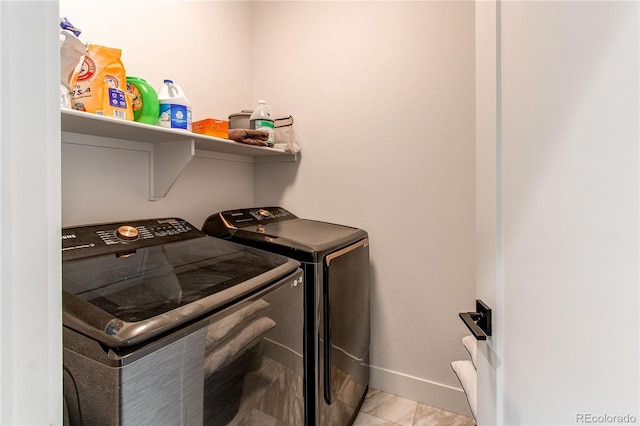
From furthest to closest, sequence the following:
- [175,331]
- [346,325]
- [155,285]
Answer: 1. [346,325]
2. [155,285]
3. [175,331]

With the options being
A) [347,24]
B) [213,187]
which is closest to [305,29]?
[347,24]

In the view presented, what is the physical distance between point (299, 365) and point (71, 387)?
2.54ft

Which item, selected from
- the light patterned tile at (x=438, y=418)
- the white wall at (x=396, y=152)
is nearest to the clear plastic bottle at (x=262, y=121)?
the white wall at (x=396, y=152)

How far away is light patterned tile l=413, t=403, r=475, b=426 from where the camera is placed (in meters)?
1.80

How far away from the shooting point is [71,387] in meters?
0.70

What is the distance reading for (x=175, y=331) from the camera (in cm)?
74

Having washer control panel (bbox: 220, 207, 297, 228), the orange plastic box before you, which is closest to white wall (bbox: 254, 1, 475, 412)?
washer control panel (bbox: 220, 207, 297, 228)

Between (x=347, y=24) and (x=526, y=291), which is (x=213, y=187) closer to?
(x=347, y=24)

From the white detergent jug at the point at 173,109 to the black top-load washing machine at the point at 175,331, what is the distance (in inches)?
18.9

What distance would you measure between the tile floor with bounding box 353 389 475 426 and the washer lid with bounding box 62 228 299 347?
3.92 ft

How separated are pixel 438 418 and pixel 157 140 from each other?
2.14 m

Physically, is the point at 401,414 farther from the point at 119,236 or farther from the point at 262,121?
the point at 262,121

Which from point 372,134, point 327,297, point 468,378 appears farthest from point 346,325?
point 372,134

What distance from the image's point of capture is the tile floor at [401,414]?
5.91ft
